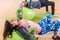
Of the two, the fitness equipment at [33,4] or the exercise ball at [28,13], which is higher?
the fitness equipment at [33,4]

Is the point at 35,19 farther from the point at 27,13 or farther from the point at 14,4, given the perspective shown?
the point at 14,4

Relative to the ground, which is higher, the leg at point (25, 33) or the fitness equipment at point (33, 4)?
the fitness equipment at point (33, 4)

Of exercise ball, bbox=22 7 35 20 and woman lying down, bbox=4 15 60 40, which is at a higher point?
exercise ball, bbox=22 7 35 20

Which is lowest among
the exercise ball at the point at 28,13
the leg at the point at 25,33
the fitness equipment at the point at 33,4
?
the leg at the point at 25,33

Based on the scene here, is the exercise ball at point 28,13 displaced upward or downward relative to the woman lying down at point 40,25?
upward

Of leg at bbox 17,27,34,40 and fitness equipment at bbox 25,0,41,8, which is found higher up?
fitness equipment at bbox 25,0,41,8

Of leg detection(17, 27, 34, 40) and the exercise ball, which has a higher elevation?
the exercise ball

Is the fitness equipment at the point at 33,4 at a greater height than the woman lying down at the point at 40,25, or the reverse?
the fitness equipment at the point at 33,4

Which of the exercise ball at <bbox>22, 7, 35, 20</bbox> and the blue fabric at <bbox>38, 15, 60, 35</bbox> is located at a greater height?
the exercise ball at <bbox>22, 7, 35, 20</bbox>

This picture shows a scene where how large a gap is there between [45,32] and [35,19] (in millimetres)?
61

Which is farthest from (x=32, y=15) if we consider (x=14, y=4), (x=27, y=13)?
(x=14, y=4)

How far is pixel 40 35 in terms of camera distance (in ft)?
1.78

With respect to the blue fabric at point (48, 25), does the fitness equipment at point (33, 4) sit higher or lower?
higher

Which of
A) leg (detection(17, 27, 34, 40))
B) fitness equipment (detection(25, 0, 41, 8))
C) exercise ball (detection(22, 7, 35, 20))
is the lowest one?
leg (detection(17, 27, 34, 40))
